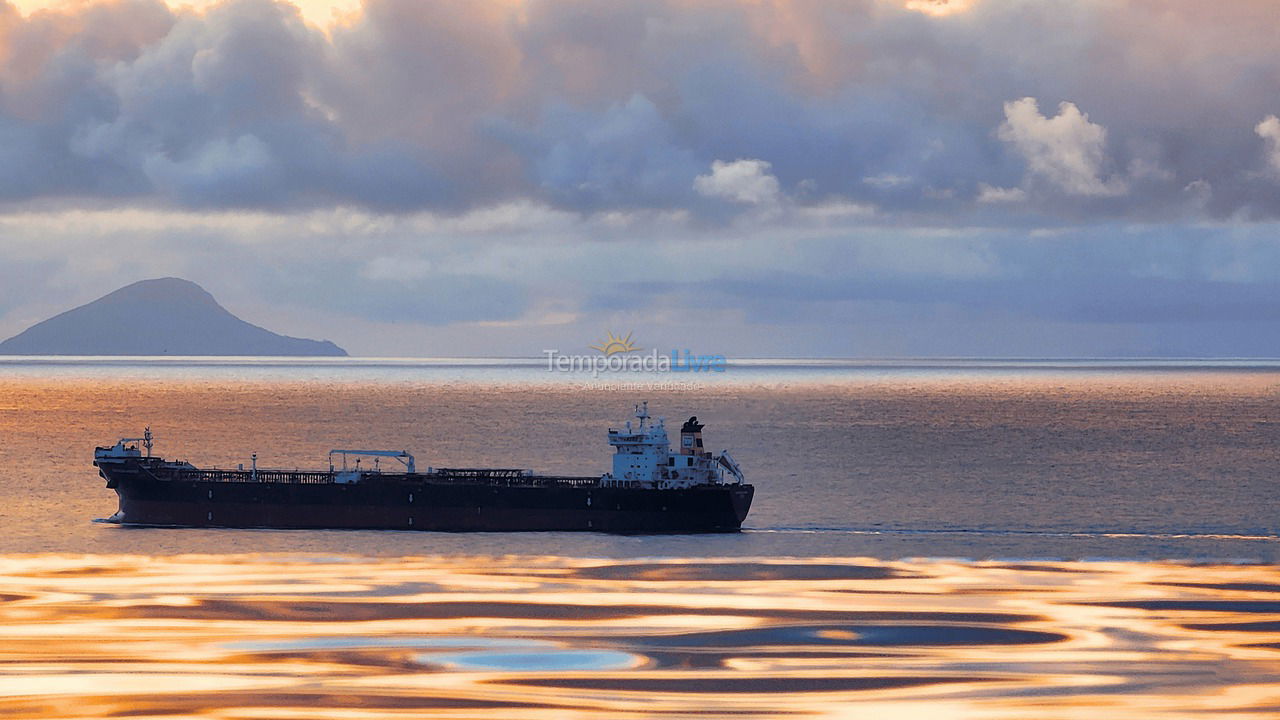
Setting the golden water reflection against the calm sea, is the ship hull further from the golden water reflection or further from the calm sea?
the golden water reflection

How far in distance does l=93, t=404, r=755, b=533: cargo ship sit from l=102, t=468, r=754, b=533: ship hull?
0.19ft

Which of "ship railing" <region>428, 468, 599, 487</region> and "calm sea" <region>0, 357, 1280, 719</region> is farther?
"ship railing" <region>428, 468, 599, 487</region>

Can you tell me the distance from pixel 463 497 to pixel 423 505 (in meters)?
2.45

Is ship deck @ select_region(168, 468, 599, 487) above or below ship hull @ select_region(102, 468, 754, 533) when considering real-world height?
above

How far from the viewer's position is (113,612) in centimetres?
5250

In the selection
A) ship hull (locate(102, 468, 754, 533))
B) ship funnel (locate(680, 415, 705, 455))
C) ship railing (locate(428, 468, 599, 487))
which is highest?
ship funnel (locate(680, 415, 705, 455))

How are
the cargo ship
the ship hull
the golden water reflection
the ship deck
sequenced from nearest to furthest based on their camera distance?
the golden water reflection → the ship hull → the cargo ship → the ship deck

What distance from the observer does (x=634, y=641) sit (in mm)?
48250

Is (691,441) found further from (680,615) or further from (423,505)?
(680,615)

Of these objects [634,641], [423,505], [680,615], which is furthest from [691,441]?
[634,641]

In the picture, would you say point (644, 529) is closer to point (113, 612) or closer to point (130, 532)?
point (130, 532)

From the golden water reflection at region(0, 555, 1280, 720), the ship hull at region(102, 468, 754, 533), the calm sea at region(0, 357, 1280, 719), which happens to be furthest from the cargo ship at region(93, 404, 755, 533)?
the golden water reflection at region(0, 555, 1280, 720)

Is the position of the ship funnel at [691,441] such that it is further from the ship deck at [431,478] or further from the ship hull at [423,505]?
the ship deck at [431,478]

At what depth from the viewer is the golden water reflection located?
39.9m
